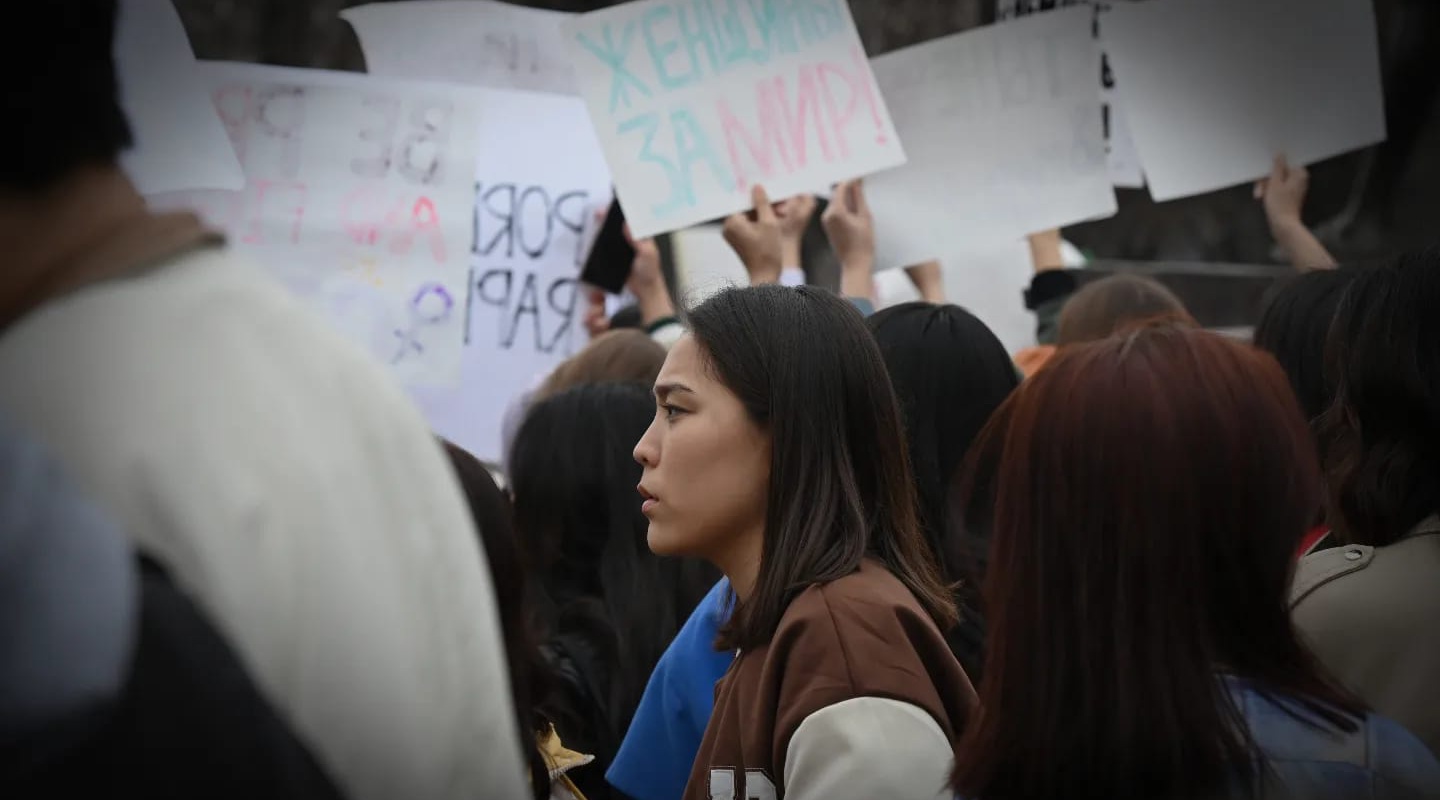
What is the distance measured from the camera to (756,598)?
206 cm

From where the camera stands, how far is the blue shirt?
227 cm

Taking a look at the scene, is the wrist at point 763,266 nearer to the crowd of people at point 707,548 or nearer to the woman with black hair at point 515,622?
the crowd of people at point 707,548

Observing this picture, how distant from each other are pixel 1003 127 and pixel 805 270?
890 mm

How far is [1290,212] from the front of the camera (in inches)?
158

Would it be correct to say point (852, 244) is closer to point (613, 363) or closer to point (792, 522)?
point (613, 363)

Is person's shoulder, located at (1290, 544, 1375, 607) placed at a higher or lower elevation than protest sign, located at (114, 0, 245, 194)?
lower

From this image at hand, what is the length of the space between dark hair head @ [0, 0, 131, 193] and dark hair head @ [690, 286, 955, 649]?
1.23m

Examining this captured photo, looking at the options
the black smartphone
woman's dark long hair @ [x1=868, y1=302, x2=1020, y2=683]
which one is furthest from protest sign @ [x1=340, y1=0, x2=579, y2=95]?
woman's dark long hair @ [x1=868, y1=302, x2=1020, y2=683]

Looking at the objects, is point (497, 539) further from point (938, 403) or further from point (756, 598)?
point (938, 403)

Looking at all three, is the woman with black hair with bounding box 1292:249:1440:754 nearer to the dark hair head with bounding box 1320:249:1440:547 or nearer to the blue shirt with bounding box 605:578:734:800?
the dark hair head with bounding box 1320:249:1440:547

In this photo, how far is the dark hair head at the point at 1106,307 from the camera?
3.61 m

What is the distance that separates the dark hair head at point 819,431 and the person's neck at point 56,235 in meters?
1.22

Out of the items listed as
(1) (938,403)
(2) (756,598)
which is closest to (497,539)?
(2) (756,598)

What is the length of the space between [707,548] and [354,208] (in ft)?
6.78
